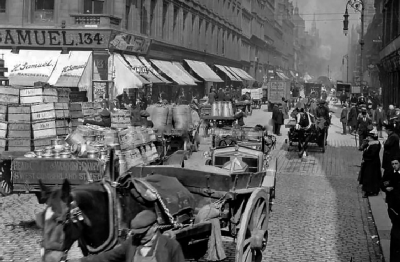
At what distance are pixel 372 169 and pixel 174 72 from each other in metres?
25.0

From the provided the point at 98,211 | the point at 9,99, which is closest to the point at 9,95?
the point at 9,99

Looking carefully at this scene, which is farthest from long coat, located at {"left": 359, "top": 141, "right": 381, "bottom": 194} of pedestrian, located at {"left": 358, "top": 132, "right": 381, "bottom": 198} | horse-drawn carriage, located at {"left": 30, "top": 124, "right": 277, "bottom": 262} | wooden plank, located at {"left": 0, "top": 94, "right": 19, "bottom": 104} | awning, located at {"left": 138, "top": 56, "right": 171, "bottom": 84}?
awning, located at {"left": 138, "top": 56, "right": 171, "bottom": 84}

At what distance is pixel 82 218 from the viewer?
15.3 ft

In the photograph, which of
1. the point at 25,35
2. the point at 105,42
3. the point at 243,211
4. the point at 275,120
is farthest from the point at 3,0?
the point at 243,211

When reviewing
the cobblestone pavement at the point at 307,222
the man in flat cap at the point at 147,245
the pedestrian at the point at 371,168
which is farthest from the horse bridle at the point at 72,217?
the pedestrian at the point at 371,168

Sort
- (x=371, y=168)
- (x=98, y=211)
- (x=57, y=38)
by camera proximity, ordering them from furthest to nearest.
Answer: (x=57, y=38) < (x=371, y=168) < (x=98, y=211)

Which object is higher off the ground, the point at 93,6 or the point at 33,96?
the point at 93,6

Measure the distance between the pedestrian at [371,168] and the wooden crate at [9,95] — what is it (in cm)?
866

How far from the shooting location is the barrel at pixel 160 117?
59.0 ft

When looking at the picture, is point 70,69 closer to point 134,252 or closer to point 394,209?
point 394,209

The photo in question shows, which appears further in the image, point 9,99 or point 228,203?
point 9,99

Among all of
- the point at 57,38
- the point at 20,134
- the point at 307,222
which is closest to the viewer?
the point at 307,222

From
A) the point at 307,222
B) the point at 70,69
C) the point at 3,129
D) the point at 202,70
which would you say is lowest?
the point at 307,222

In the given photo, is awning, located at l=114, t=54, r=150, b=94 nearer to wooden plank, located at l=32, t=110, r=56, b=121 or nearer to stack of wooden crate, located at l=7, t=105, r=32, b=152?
wooden plank, located at l=32, t=110, r=56, b=121
